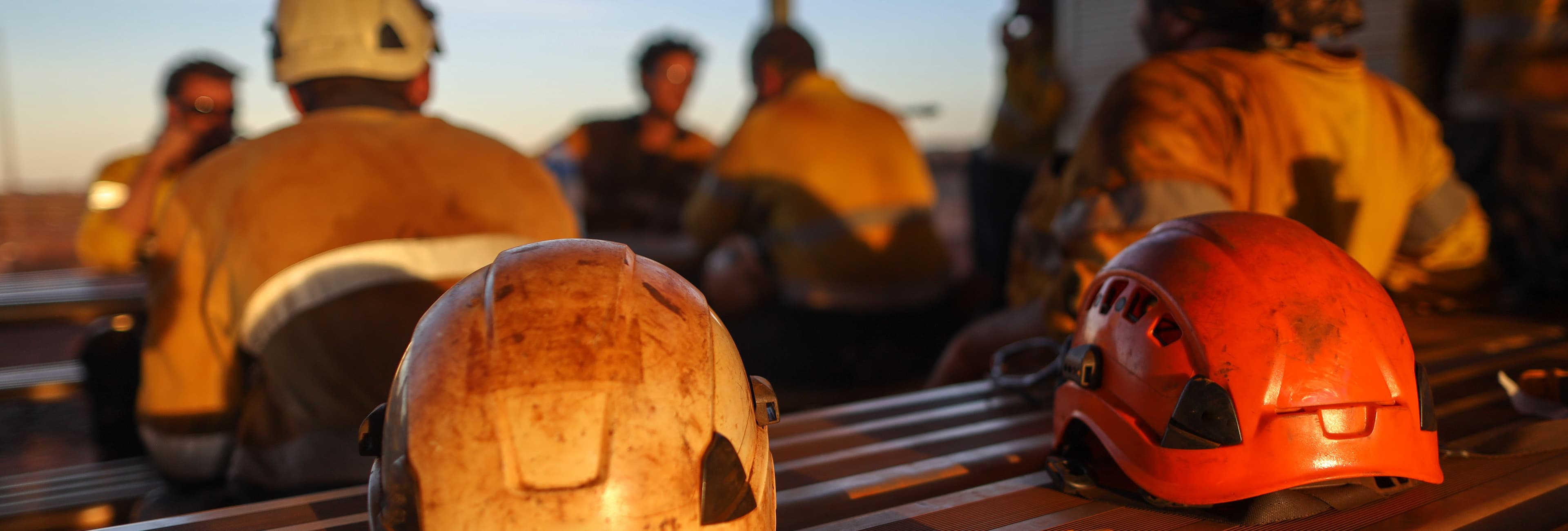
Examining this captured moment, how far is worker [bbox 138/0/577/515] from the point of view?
205 centimetres

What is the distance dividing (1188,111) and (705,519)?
72.8 inches

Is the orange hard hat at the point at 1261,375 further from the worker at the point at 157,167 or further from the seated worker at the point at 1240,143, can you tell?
the worker at the point at 157,167

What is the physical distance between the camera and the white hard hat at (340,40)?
2297 millimetres

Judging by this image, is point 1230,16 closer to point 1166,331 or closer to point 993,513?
point 1166,331

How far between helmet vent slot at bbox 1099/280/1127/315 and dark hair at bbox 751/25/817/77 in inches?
133

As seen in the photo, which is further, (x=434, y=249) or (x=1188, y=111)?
(x=1188, y=111)

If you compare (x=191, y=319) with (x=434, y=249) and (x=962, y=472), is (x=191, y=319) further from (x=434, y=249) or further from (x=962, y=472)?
(x=962, y=472)

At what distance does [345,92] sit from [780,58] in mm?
2903

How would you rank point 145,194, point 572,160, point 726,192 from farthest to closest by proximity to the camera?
point 572,160 < point 726,192 < point 145,194

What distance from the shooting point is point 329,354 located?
2.05 meters

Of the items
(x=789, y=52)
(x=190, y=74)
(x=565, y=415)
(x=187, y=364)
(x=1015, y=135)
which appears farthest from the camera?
(x=1015, y=135)

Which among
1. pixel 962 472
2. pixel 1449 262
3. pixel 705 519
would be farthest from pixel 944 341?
pixel 705 519

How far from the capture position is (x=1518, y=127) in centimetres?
456

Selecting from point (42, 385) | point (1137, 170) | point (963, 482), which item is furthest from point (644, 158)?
point (963, 482)
